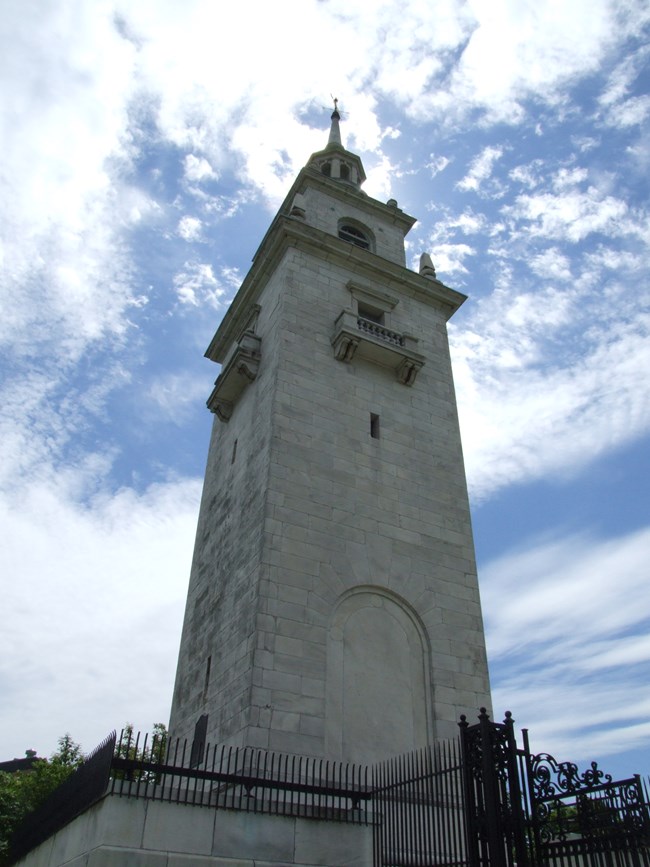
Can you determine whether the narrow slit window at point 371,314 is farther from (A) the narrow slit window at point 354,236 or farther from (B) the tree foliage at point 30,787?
(B) the tree foliage at point 30,787

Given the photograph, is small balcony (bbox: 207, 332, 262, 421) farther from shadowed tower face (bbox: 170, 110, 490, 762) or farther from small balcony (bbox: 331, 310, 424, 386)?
small balcony (bbox: 331, 310, 424, 386)

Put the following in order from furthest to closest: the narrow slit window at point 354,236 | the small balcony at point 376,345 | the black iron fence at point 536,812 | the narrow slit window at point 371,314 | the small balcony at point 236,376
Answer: the narrow slit window at point 354,236
the narrow slit window at point 371,314
the small balcony at point 236,376
the small balcony at point 376,345
the black iron fence at point 536,812

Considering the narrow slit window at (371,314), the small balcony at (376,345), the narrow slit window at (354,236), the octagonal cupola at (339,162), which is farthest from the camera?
the octagonal cupola at (339,162)

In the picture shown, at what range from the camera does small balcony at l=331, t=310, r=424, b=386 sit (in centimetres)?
2375

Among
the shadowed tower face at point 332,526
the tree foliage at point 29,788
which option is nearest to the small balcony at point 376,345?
the shadowed tower face at point 332,526

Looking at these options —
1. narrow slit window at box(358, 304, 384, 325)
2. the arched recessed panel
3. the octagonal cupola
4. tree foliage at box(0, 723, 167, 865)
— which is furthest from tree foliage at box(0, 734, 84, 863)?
the octagonal cupola

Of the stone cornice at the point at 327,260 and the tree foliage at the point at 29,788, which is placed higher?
the stone cornice at the point at 327,260

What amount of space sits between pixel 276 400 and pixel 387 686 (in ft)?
28.5

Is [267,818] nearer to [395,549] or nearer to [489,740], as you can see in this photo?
[489,740]

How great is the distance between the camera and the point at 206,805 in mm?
12422

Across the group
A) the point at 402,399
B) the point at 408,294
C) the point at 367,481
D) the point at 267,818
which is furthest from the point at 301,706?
the point at 408,294

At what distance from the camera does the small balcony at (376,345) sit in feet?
77.9

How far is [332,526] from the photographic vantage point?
20.0 m

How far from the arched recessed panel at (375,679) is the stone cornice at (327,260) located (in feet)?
42.7
